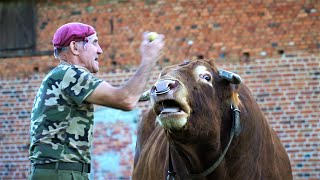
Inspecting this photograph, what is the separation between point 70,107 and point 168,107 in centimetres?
67

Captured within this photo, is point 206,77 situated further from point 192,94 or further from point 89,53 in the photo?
point 89,53

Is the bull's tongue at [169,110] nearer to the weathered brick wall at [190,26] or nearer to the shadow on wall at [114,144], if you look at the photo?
the weathered brick wall at [190,26]

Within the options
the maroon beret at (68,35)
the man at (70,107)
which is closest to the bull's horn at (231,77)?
the man at (70,107)

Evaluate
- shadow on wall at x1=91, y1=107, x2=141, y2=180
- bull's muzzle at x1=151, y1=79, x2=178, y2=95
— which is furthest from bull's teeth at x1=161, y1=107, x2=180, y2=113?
shadow on wall at x1=91, y1=107, x2=141, y2=180

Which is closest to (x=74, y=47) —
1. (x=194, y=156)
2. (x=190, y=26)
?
(x=194, y=156)

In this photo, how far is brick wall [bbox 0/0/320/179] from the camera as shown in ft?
37.8

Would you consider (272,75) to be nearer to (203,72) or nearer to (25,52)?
(25,52)

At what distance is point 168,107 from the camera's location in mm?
4289

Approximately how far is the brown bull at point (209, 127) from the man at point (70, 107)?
0.29m

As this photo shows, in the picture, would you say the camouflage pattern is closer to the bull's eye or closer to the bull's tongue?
the bull's tongue

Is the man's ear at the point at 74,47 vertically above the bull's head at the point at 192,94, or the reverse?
the man's ear at the point at 74,47

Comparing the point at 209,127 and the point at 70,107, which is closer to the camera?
the point at 70,107

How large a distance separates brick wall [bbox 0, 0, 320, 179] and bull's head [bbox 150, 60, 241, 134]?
22.3 feet

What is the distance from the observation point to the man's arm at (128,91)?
3.99 meters
